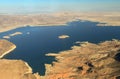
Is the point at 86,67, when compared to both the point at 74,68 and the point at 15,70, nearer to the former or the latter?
the point at 74,68

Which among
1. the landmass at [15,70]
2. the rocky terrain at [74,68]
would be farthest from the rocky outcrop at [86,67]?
the landmass at [15,70]

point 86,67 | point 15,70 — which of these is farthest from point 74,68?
point 15,70

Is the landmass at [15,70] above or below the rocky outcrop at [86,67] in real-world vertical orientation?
below

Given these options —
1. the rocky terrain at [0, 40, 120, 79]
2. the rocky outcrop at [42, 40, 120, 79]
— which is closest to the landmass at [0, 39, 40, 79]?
the rocky terrain at [0, 40, 120, 79]

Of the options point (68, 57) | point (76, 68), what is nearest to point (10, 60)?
point (68, 57)

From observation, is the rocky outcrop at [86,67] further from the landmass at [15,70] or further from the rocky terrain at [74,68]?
the landmass at [15,70]

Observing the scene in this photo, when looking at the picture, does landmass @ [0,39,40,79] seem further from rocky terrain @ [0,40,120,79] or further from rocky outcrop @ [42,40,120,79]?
rocky outcrop @ [42,40,120,79]

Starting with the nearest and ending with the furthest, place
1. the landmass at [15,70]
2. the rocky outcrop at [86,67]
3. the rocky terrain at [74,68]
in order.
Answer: the rocky outcrop at [86,67], the rocky terrain at [74,68], the landmass at [15,70]

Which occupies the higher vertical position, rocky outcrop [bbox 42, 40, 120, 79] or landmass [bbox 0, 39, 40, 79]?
rocky outcrop [bbox 42, 40, 120, 79]

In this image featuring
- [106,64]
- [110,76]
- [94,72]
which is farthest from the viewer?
[106,64]

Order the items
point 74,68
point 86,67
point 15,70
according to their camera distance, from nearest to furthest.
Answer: point 86,67 → point 74,68 → point 15,70

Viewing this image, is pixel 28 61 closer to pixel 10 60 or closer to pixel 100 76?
pixel 10 60
